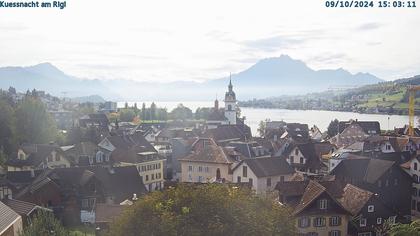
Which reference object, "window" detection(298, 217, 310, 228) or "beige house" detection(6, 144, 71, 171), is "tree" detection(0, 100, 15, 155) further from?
"window" detection(298, 217, 310, 228)

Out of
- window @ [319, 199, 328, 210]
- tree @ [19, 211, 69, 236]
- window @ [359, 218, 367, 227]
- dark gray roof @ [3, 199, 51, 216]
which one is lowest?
window @ [359, 218, 367, 227]

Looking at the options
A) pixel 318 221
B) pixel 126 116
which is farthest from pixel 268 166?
pixel 126 116

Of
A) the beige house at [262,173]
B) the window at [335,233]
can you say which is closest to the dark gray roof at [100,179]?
the beige house at [262,173]

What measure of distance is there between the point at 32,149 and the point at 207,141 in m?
18.0

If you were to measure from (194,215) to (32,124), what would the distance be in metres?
46.8

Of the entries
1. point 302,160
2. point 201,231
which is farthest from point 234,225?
point 302,160

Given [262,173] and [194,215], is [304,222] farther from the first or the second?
[194,215]

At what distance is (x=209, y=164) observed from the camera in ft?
151

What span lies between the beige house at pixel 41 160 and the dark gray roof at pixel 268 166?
18233mm

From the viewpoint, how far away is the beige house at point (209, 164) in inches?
1779

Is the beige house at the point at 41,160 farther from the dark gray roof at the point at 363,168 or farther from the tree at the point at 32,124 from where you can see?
the dark gray roof at the point at 363,168

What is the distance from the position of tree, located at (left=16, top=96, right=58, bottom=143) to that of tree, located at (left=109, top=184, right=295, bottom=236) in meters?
43.4

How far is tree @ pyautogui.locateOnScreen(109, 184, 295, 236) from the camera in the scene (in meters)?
17.9

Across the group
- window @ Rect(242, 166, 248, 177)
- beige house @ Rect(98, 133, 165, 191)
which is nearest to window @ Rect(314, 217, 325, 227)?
window @ Rect(242, 166, 248, 177)
